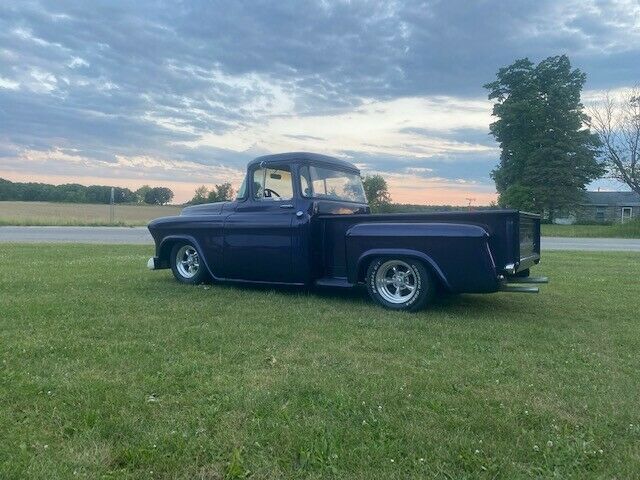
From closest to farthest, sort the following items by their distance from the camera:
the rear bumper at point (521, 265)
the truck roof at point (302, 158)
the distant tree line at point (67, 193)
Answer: the rear bumper at point (521, 265) < the truck roof at point (302, 158) < the distant tree line at point (67, 193)

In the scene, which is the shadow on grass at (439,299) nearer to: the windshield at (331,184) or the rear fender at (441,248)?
the rear fender at (441,248)

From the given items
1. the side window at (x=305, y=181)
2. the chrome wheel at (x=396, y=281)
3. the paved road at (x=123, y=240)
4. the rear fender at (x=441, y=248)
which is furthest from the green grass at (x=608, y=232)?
the rear fender at (x=441, y=248)

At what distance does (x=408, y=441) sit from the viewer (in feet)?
10.1

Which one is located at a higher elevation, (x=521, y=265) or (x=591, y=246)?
(x=521, y=265)

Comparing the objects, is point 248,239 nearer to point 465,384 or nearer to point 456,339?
point 456,339

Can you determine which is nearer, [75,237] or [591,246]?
[591,246]

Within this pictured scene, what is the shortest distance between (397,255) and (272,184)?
7.21ft

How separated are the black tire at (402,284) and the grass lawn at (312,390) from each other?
0.22m

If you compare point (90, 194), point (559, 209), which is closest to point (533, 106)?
point (559, 209)

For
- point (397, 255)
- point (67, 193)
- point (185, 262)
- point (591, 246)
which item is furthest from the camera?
point (67, 193)

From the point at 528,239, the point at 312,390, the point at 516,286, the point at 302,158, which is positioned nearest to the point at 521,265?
the point at 516,286

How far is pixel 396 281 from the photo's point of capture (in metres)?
6.76

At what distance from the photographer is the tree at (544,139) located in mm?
45219

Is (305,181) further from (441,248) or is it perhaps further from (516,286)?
(516,286)
